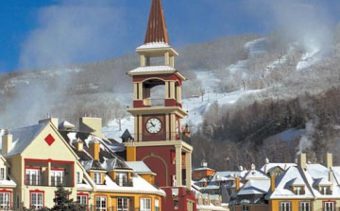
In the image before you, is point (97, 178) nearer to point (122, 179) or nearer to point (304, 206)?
point (122, 179)

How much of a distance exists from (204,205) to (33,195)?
30968mm

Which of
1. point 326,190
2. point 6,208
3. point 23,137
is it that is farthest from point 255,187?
point 6,208

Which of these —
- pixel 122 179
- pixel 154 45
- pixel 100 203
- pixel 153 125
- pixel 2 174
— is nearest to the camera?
pixel 2 174

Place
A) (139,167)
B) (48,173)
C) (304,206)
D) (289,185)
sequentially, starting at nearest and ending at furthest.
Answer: (48,173) → (139,167) → (304,206) → (289,185)

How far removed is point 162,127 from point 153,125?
0.93m

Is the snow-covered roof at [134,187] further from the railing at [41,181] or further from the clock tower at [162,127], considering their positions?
the clock tower at [162,127]

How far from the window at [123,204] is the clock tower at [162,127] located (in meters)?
6.04

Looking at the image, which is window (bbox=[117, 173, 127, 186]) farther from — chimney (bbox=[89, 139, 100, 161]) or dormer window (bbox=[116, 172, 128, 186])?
chimney (bbox=[89, 139, 100, 161])

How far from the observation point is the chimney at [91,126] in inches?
3896

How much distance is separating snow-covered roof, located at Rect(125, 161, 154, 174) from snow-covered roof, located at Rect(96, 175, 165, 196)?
1.41 m

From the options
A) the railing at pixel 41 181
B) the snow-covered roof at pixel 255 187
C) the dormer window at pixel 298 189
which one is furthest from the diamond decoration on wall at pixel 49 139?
the snow-covered roof at pixel 255 187

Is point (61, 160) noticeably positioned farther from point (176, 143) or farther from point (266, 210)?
point (266, 210)

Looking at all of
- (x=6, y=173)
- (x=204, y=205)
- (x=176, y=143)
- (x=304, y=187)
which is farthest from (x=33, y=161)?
(x=304, y=187)

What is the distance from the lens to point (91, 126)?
9962cm
